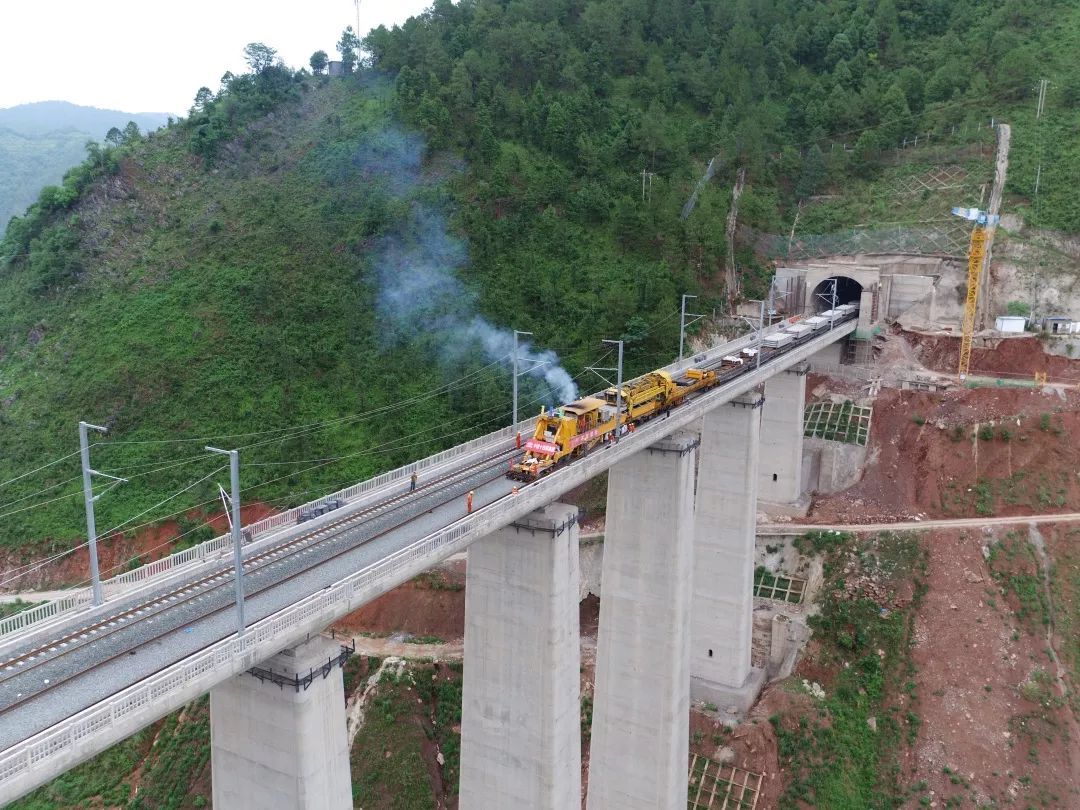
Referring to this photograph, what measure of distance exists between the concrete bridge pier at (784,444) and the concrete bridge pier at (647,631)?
18149 millimetres

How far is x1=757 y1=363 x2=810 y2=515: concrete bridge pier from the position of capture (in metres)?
51.6

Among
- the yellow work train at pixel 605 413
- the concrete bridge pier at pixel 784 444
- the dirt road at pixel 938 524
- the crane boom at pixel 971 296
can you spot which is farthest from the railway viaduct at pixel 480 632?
the crane boom at pixel 971 296

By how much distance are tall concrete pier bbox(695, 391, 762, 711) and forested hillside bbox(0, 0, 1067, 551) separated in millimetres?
15779

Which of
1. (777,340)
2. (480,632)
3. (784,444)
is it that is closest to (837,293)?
(777,340)

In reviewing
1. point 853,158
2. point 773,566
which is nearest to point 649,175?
point 853,158

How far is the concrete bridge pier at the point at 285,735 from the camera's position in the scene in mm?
19406

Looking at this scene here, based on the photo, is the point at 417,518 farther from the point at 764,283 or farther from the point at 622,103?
the point at 622,103

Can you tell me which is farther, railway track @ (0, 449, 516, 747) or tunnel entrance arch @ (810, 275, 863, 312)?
tunnel entrance arch @ (810, 275, 863, 312)

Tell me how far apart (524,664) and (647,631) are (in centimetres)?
877

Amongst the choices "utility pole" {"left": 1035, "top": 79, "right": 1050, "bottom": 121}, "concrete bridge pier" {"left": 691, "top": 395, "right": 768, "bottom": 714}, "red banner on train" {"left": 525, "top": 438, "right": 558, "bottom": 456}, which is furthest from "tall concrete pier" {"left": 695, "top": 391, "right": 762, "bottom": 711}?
"utility pole" {"left": 1035, "top": 79, "right": 1050, "bottom": 121}

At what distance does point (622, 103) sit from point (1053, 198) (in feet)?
123

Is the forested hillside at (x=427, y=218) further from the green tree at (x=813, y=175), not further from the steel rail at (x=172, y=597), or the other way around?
the steel rail at (x=172, y=597)

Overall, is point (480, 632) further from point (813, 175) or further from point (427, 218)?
point (813, 175)

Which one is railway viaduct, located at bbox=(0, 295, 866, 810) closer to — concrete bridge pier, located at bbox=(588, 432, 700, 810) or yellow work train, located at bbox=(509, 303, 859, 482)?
concrete bridge pier, located at bbox=(588, 432, 700, 810)
